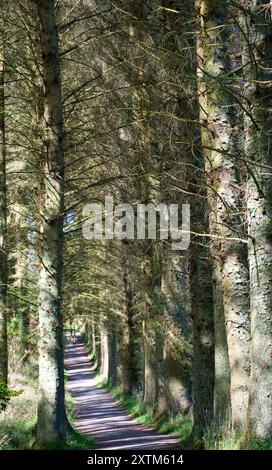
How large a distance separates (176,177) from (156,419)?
341 inches

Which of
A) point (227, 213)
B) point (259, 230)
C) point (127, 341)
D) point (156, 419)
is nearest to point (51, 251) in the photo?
point (227, 213)

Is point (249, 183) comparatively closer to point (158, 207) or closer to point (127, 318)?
point (158, 207)

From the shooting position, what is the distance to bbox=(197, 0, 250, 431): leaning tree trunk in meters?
9.16

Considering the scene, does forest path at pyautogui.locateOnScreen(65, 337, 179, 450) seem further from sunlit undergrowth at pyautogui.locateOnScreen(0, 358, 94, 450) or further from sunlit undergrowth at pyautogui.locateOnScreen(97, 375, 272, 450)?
sunlit undergrowth at pyautogui.locateOnScreen(0, 358, 94, 450)

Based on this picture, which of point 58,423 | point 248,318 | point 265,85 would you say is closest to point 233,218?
point 248,318

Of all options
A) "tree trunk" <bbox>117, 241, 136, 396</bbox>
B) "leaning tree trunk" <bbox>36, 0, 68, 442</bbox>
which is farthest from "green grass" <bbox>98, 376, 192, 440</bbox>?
"leaning tree trunk" <bbox>36, 0, 68, 442</bbox>

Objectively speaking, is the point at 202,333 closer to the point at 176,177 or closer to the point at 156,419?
the point at 176,177

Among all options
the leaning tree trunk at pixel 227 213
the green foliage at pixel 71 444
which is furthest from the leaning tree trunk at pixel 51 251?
the leaning tree trunk at pixel 227 213

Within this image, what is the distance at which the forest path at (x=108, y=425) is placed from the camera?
14.3 m

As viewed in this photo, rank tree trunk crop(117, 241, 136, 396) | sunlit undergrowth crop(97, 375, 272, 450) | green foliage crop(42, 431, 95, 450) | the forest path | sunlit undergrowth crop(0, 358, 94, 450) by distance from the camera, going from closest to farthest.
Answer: sunlit undergrowth crop(97, 375, 272, 450) → green foliage crop(42, 431, 95, 450) → sunlit undergrowth crop(0, 358, 94, 450) → the forest path → tree trunk crop(117, 241, 136, 396)

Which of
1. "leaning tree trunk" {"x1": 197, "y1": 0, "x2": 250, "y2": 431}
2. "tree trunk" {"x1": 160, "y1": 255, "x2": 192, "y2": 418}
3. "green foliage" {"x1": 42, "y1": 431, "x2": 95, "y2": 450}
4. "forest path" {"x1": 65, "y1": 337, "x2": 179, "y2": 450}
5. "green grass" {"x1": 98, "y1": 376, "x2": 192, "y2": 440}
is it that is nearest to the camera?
"leaning tree trunk" {"x1": 197, "y1": 0, "x2": 250, "y2": 431}

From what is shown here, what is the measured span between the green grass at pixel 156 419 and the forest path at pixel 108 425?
0.22m

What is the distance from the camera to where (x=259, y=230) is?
307 inches

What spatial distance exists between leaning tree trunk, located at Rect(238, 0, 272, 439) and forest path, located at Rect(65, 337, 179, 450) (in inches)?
231
